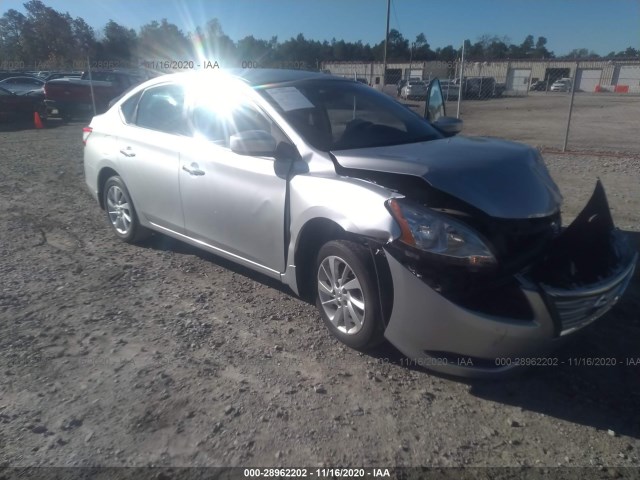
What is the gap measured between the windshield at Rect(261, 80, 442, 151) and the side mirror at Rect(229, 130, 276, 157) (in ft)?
0.79

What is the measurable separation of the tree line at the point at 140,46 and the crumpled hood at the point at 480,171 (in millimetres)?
30731

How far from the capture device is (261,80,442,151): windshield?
383 cm

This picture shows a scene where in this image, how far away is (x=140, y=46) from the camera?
44.5 meters

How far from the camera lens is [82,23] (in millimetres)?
57312

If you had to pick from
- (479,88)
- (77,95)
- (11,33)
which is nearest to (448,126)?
(77,95)

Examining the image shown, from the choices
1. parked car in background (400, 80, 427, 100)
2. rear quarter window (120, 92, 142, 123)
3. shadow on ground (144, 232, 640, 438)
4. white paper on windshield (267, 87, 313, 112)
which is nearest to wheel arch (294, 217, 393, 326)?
shadow on ground (144, 232, 640, 438)

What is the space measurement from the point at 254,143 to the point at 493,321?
1896 millimetres

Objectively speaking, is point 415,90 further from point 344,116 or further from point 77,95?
point 344,116

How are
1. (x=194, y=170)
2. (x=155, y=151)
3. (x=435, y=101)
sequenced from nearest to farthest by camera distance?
(x=194, y=170)
(x=155, y=151)
(x=435, y=101)

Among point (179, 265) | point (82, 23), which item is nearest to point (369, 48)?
point (82, 23)

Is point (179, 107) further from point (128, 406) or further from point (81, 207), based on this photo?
point (81, 207)

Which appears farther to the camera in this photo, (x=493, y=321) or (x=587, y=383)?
(x=587, y=383)

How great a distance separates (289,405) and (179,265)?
2.41 m

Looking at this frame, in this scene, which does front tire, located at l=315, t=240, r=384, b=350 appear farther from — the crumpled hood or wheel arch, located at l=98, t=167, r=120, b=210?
wheel arch, located at l=98, t=167, r=120, b=210
